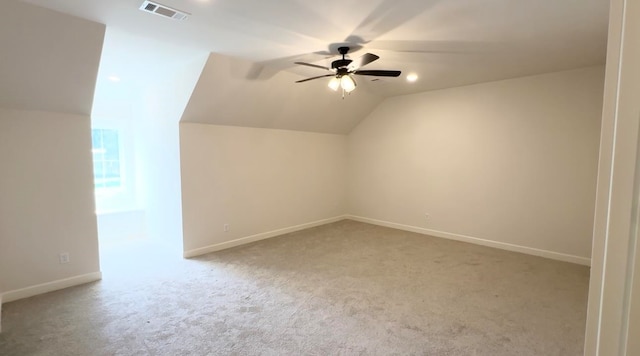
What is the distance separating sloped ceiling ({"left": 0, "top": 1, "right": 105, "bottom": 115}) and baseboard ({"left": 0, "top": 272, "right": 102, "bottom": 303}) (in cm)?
192

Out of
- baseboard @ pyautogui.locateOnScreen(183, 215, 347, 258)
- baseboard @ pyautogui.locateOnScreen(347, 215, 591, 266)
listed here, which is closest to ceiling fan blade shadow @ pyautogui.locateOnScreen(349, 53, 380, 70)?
baseboard @ pyautogui.locateOnScreen(183, 215, 347, 258)

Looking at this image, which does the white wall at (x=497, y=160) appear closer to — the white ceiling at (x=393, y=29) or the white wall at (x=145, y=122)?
the white ceiling at (x=393, y=29)

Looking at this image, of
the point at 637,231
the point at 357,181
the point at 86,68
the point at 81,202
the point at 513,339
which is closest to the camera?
the point at 637,231

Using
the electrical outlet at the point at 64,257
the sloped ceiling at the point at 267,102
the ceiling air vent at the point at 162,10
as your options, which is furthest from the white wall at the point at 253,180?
the ceiling air vent at the point at 162,10

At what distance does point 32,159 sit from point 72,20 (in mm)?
1637

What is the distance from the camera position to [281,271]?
4016mm

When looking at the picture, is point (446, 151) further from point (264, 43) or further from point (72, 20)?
point (72, 20)

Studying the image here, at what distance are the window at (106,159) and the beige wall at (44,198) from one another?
249 cm

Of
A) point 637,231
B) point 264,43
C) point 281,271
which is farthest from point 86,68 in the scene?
point 637,231

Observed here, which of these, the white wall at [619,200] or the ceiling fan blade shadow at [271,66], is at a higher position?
the ceiling fan blade shadow at [271,66]

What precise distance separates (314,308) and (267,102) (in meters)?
3.21

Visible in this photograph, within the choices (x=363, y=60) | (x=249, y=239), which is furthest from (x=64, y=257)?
(x=363, y=60)

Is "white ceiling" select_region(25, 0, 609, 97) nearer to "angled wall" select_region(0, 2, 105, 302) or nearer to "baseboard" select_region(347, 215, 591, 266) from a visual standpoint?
"angled wall" select_region(0, 2, 105, 302)

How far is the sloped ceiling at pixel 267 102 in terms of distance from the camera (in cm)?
407
